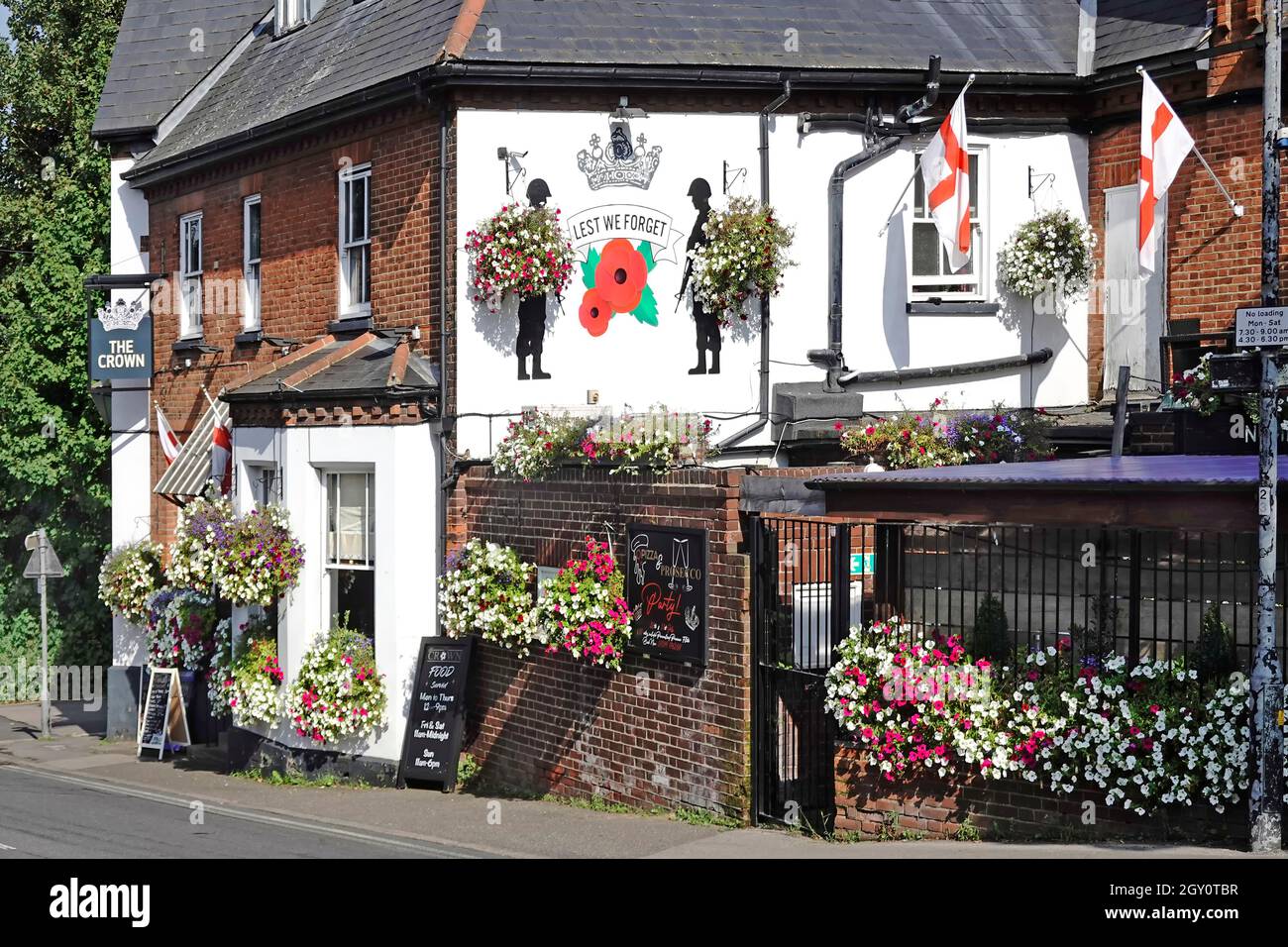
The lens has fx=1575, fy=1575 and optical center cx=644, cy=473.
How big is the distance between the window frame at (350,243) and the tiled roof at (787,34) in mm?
2619

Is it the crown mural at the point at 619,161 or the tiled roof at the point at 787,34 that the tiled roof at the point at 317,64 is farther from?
the crown mural at the point at 619,161

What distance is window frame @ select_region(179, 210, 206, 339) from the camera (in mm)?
22516

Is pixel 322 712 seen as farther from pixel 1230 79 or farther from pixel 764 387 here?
pixel 1230 79

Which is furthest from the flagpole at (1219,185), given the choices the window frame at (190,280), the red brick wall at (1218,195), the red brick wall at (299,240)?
the window frame at (190,280)

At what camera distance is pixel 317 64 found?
66.8 ft

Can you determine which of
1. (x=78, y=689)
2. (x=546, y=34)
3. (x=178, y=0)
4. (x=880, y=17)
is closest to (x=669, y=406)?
(x=546, y=34)

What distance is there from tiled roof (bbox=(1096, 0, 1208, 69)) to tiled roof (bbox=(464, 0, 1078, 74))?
382 mm

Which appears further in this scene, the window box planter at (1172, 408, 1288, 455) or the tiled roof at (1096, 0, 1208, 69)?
the tiled roof at (1096, 0, 1208, 69)

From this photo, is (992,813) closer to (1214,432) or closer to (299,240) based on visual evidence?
(1214,432)

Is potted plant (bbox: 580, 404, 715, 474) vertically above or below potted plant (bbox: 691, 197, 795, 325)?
below

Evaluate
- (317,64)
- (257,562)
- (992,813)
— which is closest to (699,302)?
(257,562)

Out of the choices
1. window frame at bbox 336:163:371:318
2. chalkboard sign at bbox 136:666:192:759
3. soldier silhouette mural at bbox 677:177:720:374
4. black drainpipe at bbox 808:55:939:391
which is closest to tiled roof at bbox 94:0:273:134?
window frame at bbox 336:163:371:318

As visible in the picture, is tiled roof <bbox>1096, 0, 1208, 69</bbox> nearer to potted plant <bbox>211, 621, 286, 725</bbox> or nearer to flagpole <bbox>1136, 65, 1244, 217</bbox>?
flagpole <bbox>1136, 65, 1244, 217</bbox>

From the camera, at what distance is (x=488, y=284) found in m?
16.5
